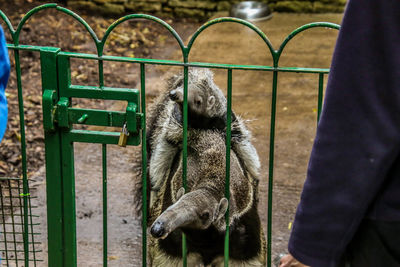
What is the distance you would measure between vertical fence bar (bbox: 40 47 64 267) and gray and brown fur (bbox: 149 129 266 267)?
2.60ft

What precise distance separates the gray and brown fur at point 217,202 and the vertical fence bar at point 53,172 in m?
0.79

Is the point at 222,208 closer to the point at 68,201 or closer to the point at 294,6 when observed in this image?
the point at 68,201

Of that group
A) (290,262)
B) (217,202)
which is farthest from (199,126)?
(290,262)

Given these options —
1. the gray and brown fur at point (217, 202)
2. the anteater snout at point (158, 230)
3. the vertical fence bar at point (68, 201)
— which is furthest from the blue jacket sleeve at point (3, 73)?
the gray and brown fur at point (217, 202)

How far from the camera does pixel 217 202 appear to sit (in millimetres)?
3627

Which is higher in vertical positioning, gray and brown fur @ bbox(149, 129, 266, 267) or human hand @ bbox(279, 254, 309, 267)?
human hand @ bbox(279, 254, 309, 267)

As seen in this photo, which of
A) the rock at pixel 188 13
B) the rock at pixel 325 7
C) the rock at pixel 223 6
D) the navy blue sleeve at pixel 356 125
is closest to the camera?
the navy blue sleeve at pixel 356 125

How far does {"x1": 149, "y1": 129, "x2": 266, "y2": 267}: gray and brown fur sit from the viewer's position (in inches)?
152

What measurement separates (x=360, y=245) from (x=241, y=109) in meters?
5.36

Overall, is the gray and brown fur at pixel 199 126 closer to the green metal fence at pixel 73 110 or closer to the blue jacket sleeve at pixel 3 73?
the green metal fence at pixel 73 110


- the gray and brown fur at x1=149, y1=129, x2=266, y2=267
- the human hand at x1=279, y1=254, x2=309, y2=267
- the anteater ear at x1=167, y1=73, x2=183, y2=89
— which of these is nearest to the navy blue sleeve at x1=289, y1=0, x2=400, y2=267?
the human hand at x1=279, y1=254, x2=309, y2=267

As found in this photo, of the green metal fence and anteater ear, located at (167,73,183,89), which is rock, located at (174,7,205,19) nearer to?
anteater ear, located at (167,73,183,89)

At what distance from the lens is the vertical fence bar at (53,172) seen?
295cm

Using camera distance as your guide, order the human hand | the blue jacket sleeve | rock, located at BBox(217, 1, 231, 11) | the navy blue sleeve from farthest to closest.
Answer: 1. rock, located at BBox(217, 1, 231, 11)
2. the blue jacket sleeve
3. the human hand
4. the navy blue sleeve
